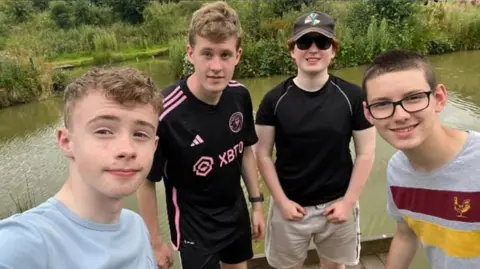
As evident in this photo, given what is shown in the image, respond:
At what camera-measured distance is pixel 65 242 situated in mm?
1079

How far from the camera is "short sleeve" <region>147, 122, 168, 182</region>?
6.38 ft

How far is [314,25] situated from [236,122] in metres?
0.68

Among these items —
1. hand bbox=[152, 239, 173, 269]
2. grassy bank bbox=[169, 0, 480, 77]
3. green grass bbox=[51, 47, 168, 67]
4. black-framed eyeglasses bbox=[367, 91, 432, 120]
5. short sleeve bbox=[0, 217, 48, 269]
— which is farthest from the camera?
green grass bbox=[51, 47, 168, 67]

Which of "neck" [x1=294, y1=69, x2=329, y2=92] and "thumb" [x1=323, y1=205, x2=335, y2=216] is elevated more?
"neck" [x1=294, y1=69, x2=329, y2=92]

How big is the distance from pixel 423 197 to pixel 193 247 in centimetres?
114

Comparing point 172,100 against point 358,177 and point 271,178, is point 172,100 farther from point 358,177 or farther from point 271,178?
point 358,177

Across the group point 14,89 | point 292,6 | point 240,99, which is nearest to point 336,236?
point 240,99

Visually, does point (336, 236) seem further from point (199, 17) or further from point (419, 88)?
point (199, 17)

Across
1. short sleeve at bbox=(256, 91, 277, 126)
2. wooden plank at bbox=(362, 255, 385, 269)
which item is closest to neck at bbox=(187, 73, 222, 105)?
short sleeve at bbox=(256, 91, 277, 126)

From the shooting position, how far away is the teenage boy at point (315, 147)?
7.13ft

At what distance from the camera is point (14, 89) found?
1053 centimetres

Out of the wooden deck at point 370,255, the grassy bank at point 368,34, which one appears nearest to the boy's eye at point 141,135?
the wooden deck at point 370,255

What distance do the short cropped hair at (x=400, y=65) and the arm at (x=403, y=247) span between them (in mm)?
674

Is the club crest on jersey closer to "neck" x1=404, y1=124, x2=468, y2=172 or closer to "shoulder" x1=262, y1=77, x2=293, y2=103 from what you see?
"shoulder" x1=262, y1=77, x2=293, y2=103
